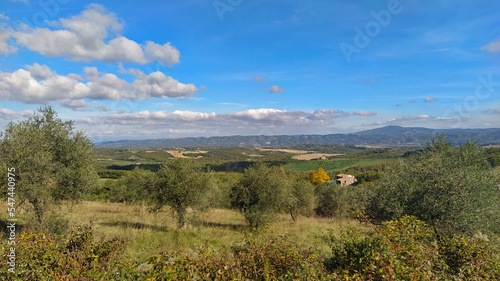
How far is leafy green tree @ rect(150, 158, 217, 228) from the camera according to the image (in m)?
18.6

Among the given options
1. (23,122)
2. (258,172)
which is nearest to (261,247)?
(258,172)

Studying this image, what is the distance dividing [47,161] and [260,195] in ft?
55.0

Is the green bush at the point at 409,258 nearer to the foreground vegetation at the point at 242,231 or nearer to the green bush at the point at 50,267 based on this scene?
the foreground vegetation at the point at 242,231

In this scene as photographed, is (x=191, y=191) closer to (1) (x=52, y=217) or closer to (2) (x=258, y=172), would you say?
(2) (x=258, y=172)

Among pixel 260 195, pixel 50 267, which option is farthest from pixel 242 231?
pixel 50 267

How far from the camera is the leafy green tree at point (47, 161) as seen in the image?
12930 millimetres

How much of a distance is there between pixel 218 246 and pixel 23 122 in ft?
55.0

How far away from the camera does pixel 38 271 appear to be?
16.1 ft

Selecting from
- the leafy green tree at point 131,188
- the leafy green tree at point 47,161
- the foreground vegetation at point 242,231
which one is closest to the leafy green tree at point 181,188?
the foreground vegetation at point 242,231

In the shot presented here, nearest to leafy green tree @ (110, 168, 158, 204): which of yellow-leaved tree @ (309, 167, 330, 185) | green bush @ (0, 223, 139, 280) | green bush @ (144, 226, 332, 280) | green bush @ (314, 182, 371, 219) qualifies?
green bush @ (0, 223, 139, 280)

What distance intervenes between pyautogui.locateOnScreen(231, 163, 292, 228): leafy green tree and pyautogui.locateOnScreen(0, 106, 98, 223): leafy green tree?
1314 cm

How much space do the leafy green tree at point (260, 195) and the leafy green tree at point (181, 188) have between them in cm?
338

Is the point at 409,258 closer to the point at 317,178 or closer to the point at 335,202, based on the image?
the point at 335,202

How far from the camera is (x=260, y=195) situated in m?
20.7
